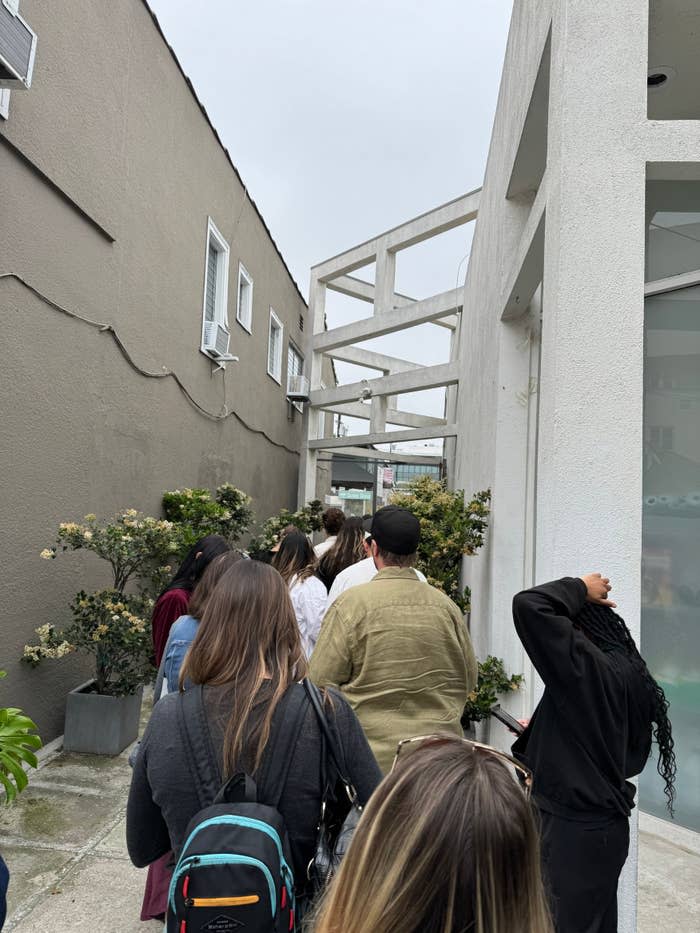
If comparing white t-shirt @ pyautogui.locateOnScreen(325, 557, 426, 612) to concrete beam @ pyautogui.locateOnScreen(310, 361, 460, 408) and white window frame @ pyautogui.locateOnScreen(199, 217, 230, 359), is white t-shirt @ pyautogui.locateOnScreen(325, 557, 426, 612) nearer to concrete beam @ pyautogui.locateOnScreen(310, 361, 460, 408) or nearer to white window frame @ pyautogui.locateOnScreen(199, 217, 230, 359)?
white window frame @ pyautogui.locateOnScreen(199, 217, 230, 359)

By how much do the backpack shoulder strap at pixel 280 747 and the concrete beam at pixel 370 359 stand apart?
15.3 meters

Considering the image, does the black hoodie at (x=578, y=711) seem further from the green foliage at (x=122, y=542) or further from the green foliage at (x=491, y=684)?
the green foliage at (x=122, y=542)

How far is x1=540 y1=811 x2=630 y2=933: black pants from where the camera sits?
211 cm

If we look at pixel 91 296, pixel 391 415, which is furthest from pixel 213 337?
pixel 391 415

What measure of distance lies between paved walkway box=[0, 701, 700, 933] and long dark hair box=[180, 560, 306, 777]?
205 centimetres

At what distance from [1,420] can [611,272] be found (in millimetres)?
3957

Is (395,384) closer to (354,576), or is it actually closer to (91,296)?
(91,296)

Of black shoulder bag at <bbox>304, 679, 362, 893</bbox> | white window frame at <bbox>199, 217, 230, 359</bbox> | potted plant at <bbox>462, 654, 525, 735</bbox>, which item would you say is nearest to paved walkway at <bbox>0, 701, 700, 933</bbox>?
potted plant at <bbox>462, 654, 525, 735</bbox>

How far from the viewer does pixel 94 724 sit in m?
5.22

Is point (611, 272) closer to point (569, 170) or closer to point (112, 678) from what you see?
point (569, 170)

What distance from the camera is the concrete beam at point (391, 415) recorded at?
677 inches

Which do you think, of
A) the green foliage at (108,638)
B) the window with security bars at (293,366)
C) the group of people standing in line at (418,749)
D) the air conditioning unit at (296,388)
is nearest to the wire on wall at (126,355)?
the green foliage at (108,638)

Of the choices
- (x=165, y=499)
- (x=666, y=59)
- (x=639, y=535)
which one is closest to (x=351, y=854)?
(x=639, y=535)

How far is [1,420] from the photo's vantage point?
470cm
